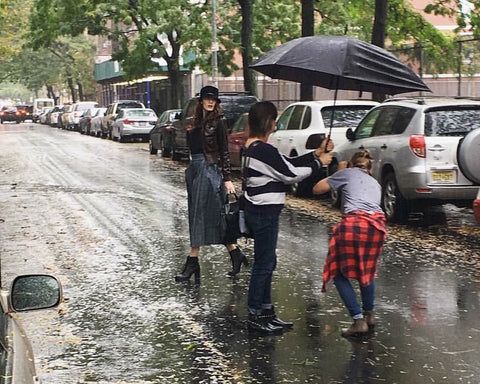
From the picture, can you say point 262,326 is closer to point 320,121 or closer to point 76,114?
point 320,121

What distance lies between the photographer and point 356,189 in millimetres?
6668

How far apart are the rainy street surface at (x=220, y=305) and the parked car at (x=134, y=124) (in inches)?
898

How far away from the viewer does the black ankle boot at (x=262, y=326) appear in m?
6.59

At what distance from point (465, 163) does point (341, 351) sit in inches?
219

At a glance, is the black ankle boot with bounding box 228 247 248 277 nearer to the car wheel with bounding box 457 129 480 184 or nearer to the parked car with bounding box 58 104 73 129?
the car wheel with bounding box 457 129 480 184

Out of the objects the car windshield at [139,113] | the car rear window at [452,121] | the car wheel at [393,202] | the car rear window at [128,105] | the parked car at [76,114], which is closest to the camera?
the car rear window at [452,121]

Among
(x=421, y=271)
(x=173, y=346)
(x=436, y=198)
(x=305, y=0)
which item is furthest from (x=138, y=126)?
(x=173, y=346)

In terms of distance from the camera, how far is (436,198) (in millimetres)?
11648

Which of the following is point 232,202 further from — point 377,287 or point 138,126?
point 138,126

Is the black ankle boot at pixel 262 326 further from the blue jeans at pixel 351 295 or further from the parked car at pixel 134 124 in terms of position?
the parked car at pixel 134 124

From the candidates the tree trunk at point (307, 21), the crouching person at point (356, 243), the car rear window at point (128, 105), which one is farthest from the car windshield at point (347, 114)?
the car rear window at point (128, 105)

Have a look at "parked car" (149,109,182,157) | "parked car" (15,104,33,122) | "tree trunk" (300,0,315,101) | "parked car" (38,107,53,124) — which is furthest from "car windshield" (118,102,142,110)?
"parked car" (15,104,33,122)

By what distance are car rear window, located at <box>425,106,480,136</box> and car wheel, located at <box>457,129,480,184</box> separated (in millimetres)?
644

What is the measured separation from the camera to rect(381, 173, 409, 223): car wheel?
39.6ft
